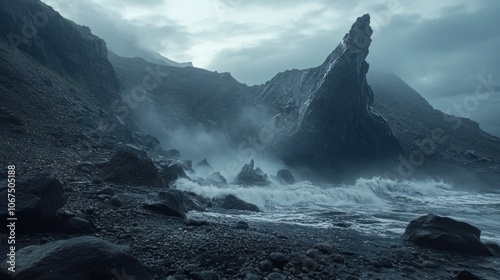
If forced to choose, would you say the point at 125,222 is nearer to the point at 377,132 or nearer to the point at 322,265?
the point at 322,265

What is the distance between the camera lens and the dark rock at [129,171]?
1540cm

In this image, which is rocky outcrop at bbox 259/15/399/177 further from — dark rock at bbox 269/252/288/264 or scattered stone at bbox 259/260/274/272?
scattered stone at bbox 259/260/274/272

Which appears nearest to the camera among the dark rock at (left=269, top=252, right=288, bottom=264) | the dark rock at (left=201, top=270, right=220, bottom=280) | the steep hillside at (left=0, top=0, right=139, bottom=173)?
the dark rock at (left=201, top=270, right=220, bottom=280)

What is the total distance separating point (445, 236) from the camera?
10992 mm

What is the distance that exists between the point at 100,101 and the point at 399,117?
71.3 m

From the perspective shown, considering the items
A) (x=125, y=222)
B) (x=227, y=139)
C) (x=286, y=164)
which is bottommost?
(x=125, y=222)

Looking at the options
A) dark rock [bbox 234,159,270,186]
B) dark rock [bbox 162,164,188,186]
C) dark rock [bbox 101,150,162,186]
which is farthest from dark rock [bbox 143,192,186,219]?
dark rock [bbox 234,159,270,186]

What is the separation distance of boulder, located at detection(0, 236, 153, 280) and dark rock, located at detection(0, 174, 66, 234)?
5.95ft

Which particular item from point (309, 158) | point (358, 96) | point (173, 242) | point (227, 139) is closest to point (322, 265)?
point (173, 242)

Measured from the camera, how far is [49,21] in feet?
128

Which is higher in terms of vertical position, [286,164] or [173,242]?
[286,164]

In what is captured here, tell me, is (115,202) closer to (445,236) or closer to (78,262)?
(78,262)

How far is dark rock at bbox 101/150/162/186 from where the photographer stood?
15.4 m

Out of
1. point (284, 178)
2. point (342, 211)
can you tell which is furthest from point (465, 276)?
point (284, 178)
